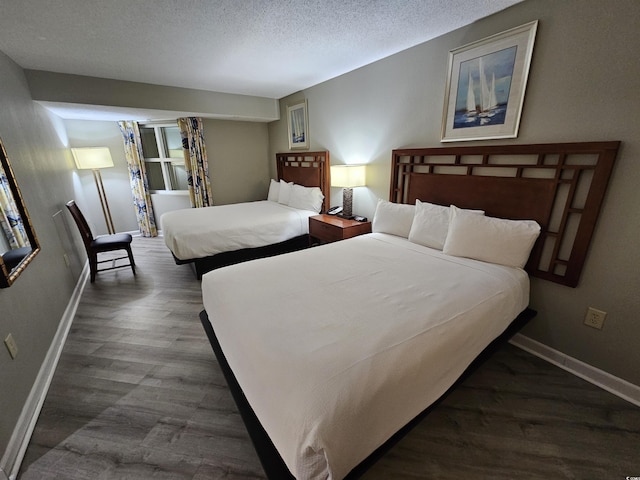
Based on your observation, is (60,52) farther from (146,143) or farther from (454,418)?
(454,418)

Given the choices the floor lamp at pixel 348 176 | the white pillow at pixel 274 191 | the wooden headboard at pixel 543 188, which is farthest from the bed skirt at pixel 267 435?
the white pillow at pixel 274 191

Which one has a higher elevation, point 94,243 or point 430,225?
point 430,225

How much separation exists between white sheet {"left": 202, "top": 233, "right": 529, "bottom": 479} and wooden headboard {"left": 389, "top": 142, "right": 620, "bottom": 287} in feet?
1.04

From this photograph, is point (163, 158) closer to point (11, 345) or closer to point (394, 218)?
point (11, 345)

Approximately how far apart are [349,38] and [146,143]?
4.28 m

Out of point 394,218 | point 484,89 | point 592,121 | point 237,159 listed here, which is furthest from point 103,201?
point 592,121

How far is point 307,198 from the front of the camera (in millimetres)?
3900

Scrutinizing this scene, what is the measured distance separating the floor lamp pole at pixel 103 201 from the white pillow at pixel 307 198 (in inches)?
124

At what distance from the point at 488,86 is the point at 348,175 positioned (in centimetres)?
151

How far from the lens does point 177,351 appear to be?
2.09 metres

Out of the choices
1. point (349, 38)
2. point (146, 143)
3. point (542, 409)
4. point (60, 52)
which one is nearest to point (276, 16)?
point (349, 38)

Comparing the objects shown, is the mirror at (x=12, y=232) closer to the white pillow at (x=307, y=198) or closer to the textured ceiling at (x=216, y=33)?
the textured ceiling at (x=216, y=33)

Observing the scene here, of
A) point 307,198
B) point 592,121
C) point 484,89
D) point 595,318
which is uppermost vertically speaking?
point 484,89

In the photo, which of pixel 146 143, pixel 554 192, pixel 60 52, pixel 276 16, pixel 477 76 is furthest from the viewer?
pixel 146 143
